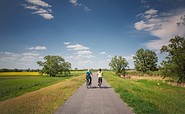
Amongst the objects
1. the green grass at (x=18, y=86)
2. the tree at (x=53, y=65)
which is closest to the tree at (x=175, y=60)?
the green grass at (x=18, y=86)

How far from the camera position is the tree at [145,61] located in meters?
84.4

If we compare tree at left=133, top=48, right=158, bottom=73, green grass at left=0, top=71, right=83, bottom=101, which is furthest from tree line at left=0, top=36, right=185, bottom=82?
green grass at left=0, top=71, right=83, bottom=101

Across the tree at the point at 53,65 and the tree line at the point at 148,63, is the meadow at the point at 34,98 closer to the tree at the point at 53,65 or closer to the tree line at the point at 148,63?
the tree line at the point at 148,63

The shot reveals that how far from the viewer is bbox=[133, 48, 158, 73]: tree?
84.4 meters

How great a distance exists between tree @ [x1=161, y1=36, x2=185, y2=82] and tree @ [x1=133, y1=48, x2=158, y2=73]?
5217 cm

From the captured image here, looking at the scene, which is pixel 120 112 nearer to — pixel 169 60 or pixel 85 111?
pixel 85 111

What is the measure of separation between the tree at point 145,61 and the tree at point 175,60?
5217 cm

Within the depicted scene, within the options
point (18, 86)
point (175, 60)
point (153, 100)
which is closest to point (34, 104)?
point (153, 100)

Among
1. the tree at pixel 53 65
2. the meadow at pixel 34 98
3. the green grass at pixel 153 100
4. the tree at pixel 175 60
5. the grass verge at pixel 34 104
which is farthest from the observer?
the tree at pixel 53 65

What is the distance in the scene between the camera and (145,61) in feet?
281

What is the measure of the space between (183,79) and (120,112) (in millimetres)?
24946

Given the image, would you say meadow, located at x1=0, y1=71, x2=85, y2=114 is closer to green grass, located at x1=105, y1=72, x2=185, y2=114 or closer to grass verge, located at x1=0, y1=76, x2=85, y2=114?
grass verge, located at x1=0, y1=76, x2=85, y2=114

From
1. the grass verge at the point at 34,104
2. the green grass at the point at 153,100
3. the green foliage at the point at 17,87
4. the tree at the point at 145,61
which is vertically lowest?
the green foliage at the point at 17,87

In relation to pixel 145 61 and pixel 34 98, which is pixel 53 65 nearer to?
pixel 145 61
